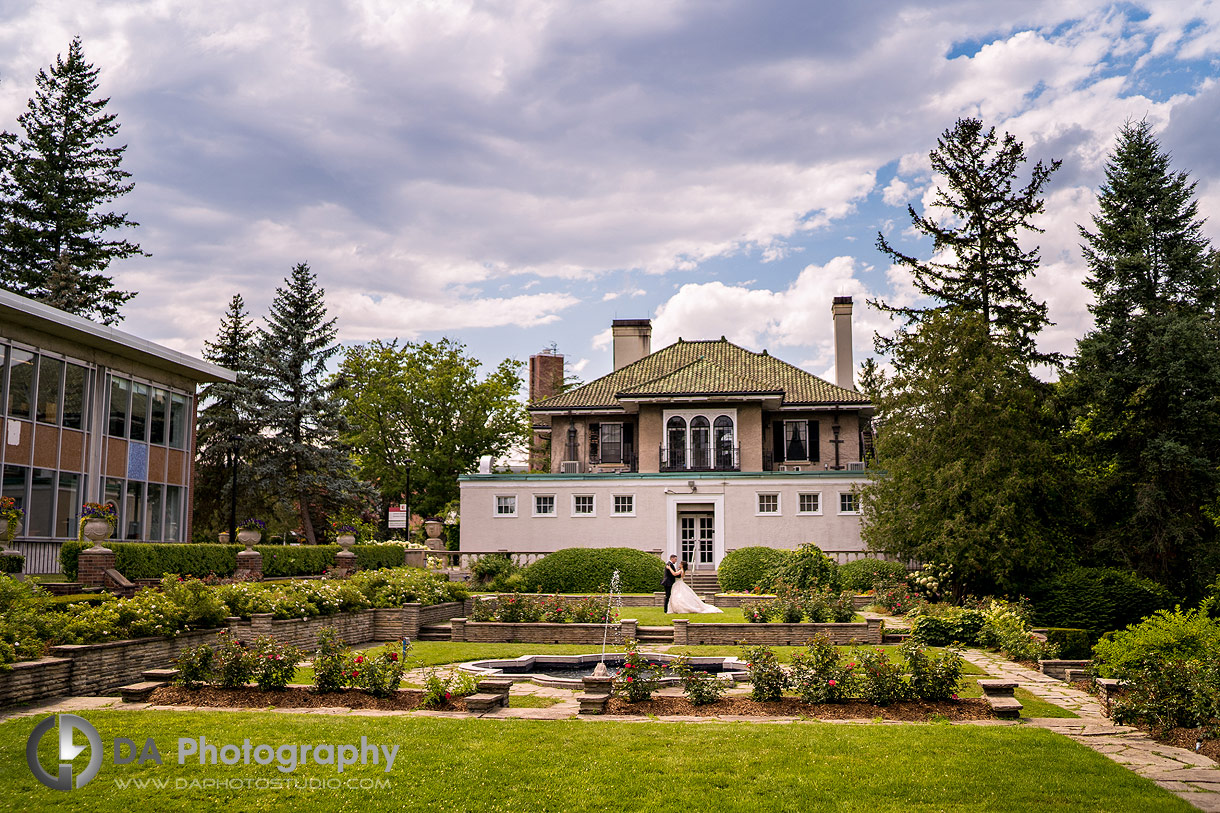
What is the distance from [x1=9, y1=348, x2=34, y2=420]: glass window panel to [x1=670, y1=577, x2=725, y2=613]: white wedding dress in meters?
17.0

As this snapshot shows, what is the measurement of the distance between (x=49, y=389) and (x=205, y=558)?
628cm

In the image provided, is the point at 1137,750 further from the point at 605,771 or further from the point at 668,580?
the point at 668,580

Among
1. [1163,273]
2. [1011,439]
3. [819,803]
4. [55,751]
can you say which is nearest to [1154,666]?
[819,803]

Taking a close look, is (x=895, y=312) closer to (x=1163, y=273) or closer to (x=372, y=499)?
(x=1163, y=273)

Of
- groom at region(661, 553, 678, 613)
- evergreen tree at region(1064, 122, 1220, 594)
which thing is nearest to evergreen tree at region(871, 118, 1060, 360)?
evergreen tree at region(1064, 122, 1220, 594)

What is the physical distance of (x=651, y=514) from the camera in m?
33.8

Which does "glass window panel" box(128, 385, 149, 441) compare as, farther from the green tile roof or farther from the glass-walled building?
the green tile roof

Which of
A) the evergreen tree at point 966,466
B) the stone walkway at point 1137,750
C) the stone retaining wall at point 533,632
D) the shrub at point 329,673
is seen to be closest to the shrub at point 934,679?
the stone walkway at point 1137,750

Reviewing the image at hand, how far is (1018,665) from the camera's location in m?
15.6

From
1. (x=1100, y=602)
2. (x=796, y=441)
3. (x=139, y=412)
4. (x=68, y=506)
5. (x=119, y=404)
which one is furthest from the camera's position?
(x=796, y=441)

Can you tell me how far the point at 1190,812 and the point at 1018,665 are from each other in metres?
9.72

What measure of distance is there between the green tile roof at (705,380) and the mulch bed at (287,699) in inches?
1003

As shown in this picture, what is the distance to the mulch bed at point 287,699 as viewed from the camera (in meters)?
10.4

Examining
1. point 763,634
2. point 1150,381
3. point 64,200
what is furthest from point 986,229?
point 64,200
